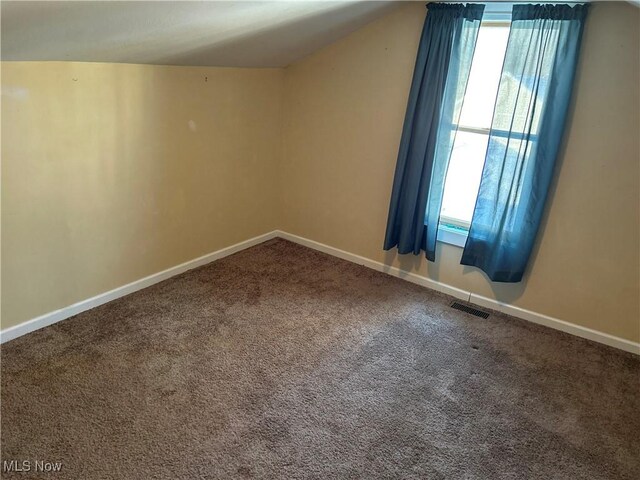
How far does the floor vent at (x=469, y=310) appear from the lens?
2.86 meters

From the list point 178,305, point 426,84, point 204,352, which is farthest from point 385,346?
point 426,84

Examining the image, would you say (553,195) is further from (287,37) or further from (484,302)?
(287,37)

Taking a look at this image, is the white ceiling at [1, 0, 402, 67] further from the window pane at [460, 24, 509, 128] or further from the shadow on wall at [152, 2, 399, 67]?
the window pane at [460, 24, 509, 128]

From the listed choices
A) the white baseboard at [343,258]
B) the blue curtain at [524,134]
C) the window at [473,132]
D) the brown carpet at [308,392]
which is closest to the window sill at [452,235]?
the window at [473,132]

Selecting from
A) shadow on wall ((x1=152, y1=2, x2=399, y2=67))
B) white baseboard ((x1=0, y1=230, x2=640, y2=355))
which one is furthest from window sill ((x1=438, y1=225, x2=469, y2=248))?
shadow on wall ((x1=152, y1=2, x2=399, y2=67))

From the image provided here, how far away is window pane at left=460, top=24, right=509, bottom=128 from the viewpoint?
8.54 feet

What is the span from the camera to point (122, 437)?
68.7 inches

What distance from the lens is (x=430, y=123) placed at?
9.01 feet

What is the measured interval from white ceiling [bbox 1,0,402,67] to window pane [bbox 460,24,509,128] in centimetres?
60

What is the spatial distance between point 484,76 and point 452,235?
100 centimetres

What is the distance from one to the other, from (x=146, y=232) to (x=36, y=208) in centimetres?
66

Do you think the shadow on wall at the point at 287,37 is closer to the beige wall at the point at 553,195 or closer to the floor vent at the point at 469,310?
the beige wall at the point at 553,195

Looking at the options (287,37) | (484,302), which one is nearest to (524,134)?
(484,302)

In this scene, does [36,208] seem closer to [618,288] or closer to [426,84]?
[426,84]
